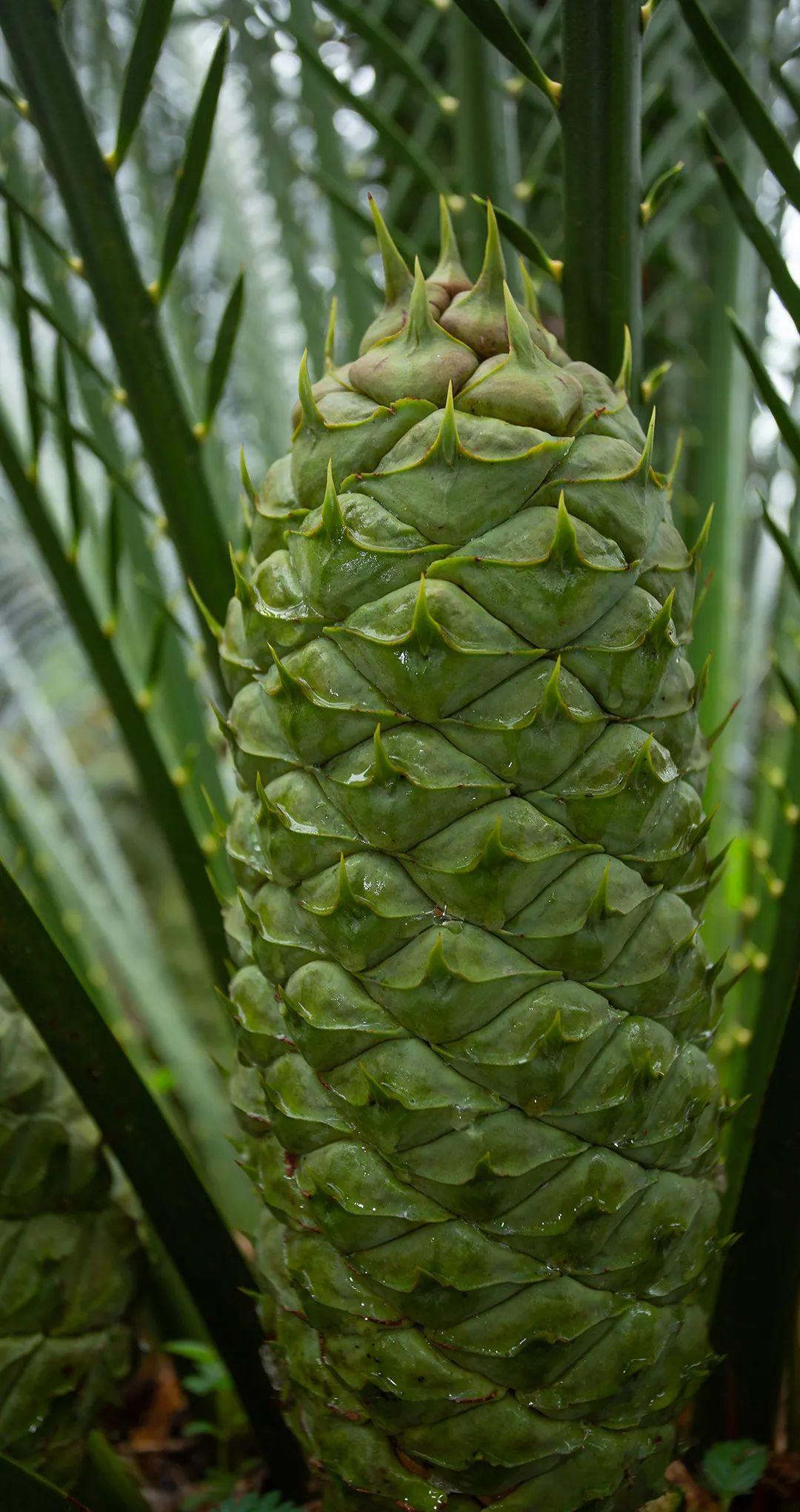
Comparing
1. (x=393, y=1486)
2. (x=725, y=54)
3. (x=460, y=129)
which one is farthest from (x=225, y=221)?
(x=393, y=1486)

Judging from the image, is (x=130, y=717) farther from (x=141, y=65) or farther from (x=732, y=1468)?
(x=732, y=1468)

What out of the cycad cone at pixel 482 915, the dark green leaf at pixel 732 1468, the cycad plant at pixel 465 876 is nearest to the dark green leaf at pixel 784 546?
the cycad plant at pixel 465 876

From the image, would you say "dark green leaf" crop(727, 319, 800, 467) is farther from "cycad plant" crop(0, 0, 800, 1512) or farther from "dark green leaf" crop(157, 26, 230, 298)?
"dark green leaf" crop(157, 26, 230, 298)

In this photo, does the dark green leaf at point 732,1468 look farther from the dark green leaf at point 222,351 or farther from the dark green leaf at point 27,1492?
the dark green leaf at point 222,351

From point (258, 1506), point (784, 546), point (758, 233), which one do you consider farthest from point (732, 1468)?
point (758, 233)

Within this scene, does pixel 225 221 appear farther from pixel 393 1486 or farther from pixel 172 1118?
pixel 393 1486
